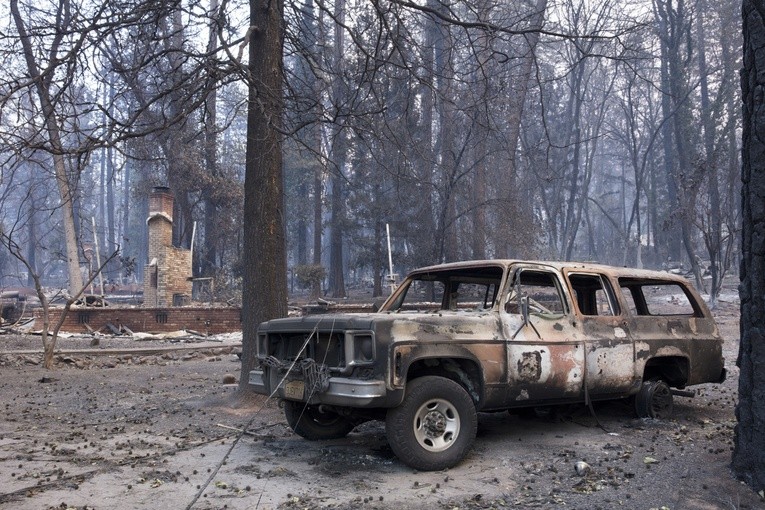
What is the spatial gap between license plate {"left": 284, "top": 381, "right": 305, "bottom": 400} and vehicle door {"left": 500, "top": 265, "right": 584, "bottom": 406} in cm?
182

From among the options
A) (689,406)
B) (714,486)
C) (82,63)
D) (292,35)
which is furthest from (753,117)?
(82,63)

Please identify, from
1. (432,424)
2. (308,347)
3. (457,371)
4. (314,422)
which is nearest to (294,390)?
(308,347)

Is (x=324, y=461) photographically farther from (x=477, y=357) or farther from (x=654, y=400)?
(x=654, y=400)

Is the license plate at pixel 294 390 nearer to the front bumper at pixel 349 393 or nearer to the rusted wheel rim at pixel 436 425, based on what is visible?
the front bumper at pixel 349 393

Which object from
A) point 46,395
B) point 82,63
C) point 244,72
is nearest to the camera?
point 244,72

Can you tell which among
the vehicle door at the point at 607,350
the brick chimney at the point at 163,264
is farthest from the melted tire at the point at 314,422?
the brick chimney at the point at 163,264

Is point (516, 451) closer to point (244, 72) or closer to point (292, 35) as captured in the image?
point (244, 72)

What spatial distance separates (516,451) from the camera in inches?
248

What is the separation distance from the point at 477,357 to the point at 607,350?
1.70 meters

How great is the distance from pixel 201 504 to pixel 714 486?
3.67 metres

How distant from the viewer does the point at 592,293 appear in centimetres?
800

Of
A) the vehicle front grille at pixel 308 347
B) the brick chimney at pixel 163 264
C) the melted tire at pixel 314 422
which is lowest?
the melted tire at pixel 314 422

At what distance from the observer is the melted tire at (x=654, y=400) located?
7.39 metres

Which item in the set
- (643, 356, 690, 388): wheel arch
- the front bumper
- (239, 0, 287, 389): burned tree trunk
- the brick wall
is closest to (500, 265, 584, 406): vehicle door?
(643, 356, 690, 388): wheel arch
